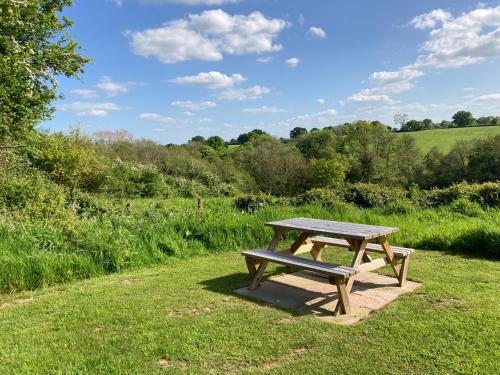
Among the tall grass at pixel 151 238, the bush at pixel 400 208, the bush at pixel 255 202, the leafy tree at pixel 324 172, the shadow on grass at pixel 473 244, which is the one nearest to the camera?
the tall grass at pixel 151 238

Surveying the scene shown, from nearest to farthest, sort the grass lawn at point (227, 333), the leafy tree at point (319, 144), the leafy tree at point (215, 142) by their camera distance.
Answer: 1. the grass lawn at point (227, 333)
2. the leafy tree at point (319, 144)
3. the leafy tree at point (215, 142)

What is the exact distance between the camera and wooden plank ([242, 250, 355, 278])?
13.6 ft

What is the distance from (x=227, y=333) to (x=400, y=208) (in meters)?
7.11

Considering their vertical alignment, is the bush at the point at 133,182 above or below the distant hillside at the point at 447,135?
below

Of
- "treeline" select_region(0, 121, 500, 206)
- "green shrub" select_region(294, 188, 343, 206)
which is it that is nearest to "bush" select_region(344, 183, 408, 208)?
"green shrub" select_region(294, 188, 343, 206)

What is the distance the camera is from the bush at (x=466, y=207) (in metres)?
8.79

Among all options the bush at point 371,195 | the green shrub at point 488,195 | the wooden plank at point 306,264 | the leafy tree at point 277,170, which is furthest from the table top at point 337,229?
the leafy tree at point 277,170

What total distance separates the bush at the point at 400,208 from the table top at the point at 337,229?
4.75 meters

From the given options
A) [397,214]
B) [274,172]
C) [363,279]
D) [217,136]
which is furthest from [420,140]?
[363,279]

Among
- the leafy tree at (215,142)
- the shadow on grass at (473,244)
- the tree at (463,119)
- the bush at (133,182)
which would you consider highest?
the tree at (463,119)

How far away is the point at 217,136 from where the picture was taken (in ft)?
167

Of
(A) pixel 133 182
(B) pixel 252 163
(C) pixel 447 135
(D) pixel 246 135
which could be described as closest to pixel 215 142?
(B) pixel 252 163

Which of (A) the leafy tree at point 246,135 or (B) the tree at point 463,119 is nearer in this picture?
(B) the tree at point 463,119

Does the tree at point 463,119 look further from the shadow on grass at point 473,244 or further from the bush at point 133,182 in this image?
the shadow on grass at point 473,244
